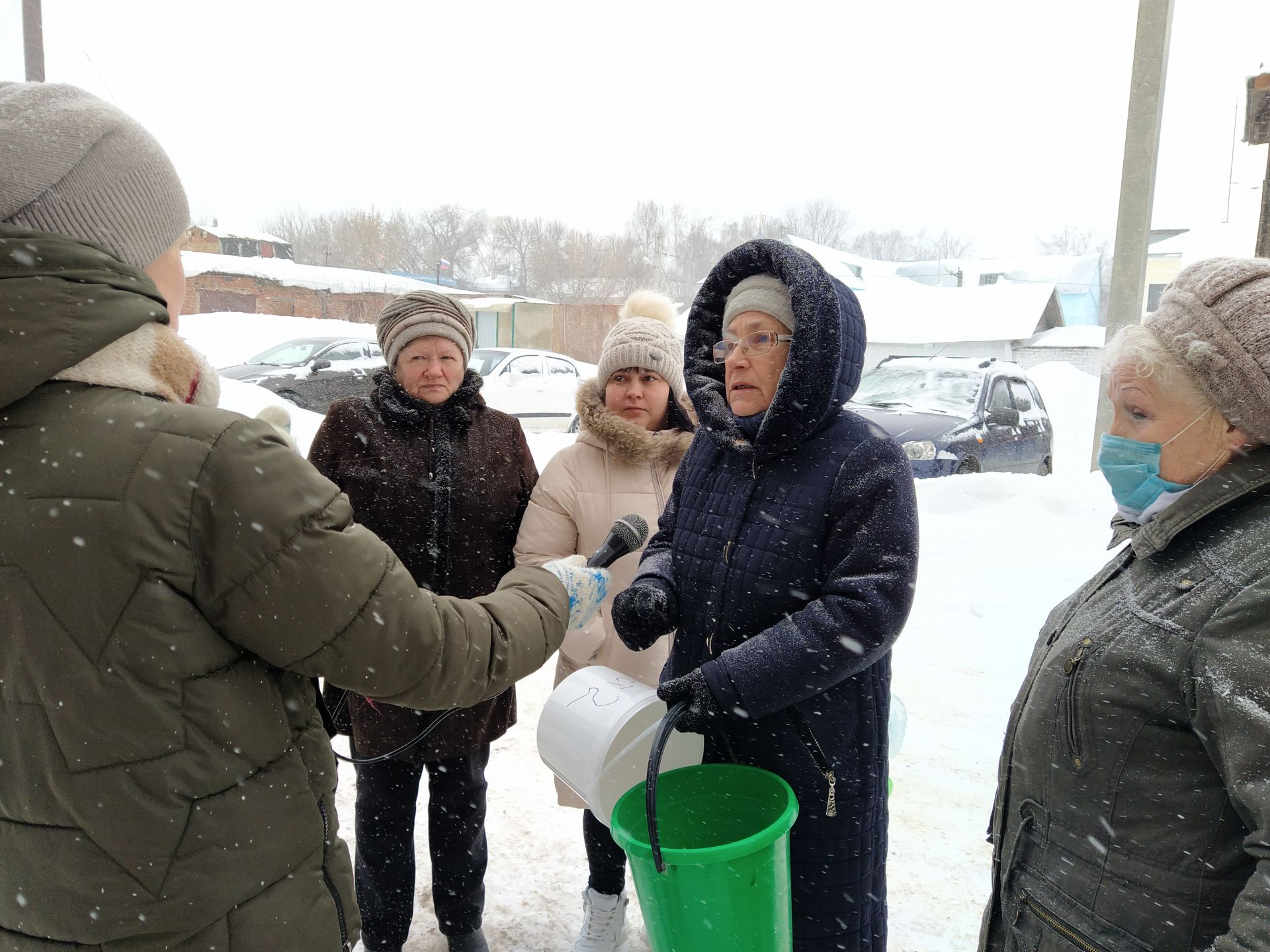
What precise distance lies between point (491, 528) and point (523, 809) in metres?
1.31

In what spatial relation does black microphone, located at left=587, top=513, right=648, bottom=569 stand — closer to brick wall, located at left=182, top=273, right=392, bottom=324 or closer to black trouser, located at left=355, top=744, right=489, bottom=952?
black trouser, located at left=355, top=744, right=489, bottom=952

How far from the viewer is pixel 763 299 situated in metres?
1.97

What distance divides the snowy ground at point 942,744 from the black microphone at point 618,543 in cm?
140

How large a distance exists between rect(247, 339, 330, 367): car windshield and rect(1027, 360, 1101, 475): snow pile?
12.8 meters

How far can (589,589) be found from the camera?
180cm

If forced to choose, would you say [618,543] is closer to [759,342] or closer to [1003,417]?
[759,342]

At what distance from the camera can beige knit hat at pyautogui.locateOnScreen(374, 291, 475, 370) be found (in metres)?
2.75

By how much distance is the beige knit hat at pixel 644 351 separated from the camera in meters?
2.86

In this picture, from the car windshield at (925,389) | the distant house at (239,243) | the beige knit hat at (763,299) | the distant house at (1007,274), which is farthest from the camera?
the distant house at (239,243)

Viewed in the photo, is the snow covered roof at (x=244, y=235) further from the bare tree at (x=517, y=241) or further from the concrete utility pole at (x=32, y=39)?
the concrete utility pole at (x=32, y=39)

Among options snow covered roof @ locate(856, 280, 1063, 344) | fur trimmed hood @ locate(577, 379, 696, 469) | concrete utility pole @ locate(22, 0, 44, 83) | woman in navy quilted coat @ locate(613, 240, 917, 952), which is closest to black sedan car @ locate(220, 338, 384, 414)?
concrete utility pole @ locate(22, 0, 44, 83)

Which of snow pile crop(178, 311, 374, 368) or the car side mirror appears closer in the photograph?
the car side mirror

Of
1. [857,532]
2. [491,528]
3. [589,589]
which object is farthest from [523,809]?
[857,532]

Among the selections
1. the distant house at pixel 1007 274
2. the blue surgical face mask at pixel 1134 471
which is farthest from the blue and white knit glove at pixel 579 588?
the distant house at pixel 1007 274
